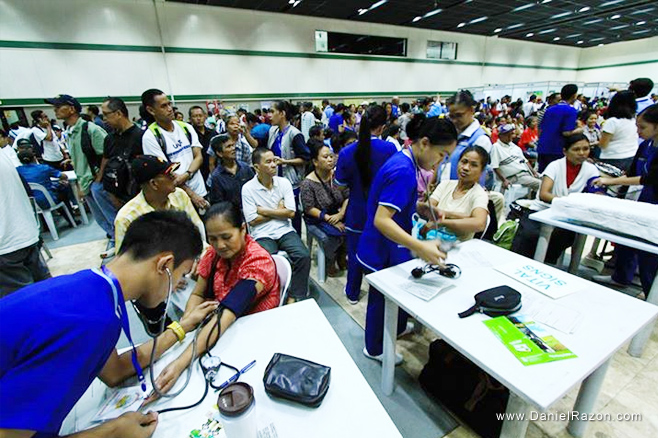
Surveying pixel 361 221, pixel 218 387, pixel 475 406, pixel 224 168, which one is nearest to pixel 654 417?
pixel 475 406

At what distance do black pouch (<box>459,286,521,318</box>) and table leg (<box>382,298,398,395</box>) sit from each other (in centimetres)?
38

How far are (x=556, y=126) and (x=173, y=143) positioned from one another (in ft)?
13.4

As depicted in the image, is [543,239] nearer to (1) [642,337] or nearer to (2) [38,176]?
(1) [642,337]

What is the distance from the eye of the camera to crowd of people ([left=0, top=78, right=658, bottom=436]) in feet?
2.34

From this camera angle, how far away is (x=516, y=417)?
104 centimetres

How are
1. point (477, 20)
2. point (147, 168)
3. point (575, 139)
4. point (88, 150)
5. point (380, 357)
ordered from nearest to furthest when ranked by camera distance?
1. point (147, 168)
2. point (380, 357)
3. point (575, 139)
4. point (88, 150)
5. point (477, 20)

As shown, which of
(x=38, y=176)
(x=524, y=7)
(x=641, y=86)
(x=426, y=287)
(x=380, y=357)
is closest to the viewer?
(x=426, y=287)

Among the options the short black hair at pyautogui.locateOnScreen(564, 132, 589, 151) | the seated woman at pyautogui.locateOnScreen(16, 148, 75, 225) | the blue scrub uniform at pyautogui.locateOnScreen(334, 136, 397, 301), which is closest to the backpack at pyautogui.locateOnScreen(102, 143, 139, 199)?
the blue scrub uniform at pyautogui.locateOnScreen(334, 136, 397, 301)

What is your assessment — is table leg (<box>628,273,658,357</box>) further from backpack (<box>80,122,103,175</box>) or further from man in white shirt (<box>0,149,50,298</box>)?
backpack (<box>80,122,103,175</box>)

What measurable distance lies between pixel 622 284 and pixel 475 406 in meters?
2.05

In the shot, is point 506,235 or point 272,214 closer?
point 272,214

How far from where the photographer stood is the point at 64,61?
752cm

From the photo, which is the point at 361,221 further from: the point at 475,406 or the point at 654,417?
the point at 654,417

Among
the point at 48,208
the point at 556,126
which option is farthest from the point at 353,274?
the point at 48,208
